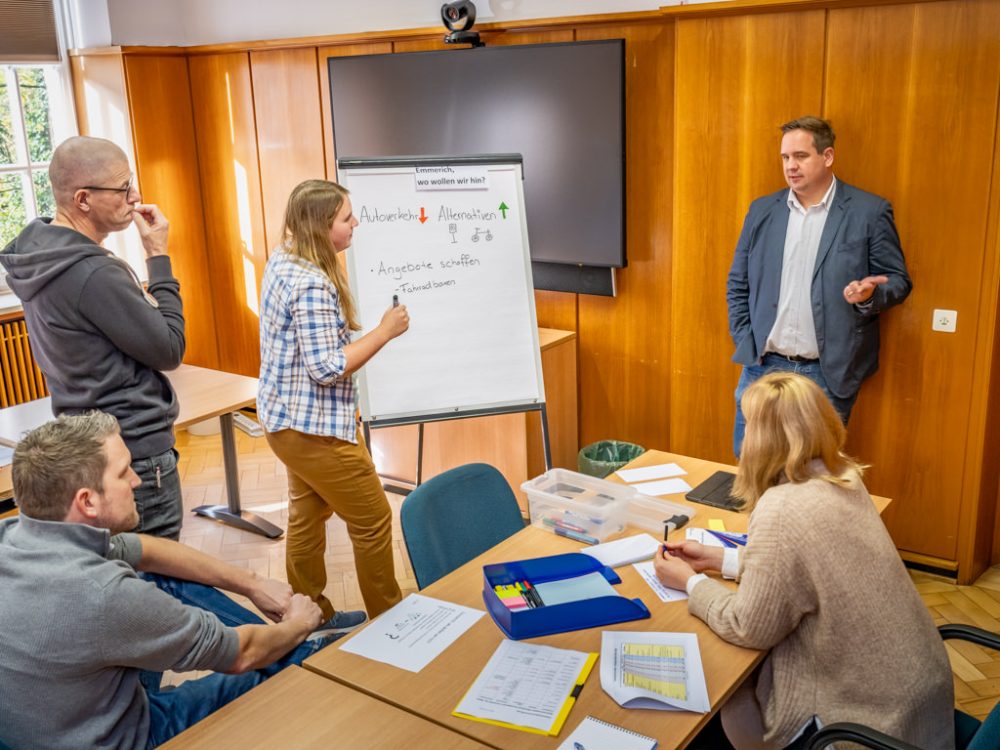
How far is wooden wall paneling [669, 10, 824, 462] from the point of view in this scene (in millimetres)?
3900

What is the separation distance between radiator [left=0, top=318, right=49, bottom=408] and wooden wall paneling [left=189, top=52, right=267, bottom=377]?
4.32 feet

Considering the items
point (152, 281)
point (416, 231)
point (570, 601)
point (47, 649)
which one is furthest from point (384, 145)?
point (47, 649)

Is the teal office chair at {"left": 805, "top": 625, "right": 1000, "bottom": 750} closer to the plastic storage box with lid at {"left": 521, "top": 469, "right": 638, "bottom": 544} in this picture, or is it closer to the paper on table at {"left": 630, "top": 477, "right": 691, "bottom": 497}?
the plastic storage box with lid at {"left": 521, "top": 469, "right": 638, "bottom": 544}

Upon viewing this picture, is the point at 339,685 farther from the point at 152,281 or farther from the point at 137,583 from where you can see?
the point at 152,281

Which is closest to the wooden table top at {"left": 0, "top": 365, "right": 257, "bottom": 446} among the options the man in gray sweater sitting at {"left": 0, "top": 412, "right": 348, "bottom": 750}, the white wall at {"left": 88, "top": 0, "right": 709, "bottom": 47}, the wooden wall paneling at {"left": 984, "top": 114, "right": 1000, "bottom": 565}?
the man in gray sweater sitting at {"left": 0, "top": 412, "right": 348, "bottom": 750}

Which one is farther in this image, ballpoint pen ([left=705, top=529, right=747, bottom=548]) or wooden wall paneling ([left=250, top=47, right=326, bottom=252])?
wooden wall paneling ([left=250, top=47, right=326, bottom=252])

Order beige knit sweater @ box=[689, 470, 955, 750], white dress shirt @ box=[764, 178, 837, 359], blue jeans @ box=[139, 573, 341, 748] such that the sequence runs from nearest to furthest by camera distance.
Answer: beige knit sweater @ box=[689, 470, 955, 750] < blue jeans @ box=[139, 573, 341, 748] < white dress shirt @ box=[764, 178, 837, 359]

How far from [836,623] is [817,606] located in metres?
0.05

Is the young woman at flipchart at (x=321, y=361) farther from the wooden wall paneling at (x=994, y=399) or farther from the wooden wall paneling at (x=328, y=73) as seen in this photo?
the wooden wall paneling at (x=328, y=73)

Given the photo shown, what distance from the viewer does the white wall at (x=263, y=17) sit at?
4957 millimetres

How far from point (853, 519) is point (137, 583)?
152 centimetres

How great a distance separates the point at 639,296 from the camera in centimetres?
476

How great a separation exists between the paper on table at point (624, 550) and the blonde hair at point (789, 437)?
1.49 feet

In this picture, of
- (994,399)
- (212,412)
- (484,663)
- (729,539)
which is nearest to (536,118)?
(212,412)
